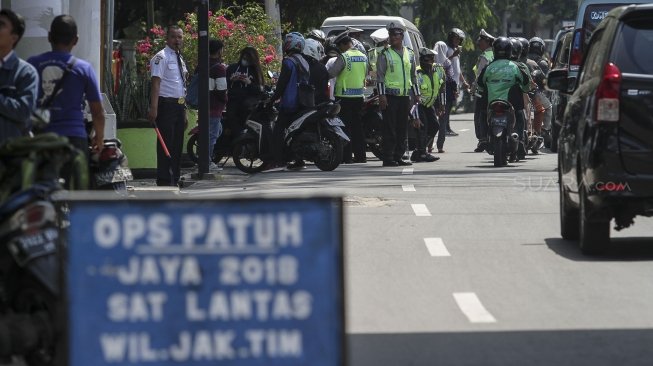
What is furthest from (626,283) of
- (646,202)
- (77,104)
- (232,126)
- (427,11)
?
(427,11)

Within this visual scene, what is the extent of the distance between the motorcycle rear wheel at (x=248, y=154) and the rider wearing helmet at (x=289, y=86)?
218mm

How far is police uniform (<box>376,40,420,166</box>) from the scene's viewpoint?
21.9m

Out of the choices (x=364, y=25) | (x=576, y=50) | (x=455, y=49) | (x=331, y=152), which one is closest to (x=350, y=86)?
(x=331, y=152)

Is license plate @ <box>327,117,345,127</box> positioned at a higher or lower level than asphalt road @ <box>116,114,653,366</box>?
higher

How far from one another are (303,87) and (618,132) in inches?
381

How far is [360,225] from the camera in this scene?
14.3 metres

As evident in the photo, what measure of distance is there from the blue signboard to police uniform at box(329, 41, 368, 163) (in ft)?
55.8

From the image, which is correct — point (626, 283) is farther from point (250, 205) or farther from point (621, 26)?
point (250, 205)

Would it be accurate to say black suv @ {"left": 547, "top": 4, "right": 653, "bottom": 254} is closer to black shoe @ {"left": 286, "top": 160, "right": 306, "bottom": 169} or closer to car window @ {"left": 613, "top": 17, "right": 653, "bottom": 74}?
car window @ {"left": 613, "top": 17, "right": 653, "bottom": 74}

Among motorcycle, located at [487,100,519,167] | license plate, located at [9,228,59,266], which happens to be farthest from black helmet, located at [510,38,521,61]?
license plate, located at [9,228,59,266]

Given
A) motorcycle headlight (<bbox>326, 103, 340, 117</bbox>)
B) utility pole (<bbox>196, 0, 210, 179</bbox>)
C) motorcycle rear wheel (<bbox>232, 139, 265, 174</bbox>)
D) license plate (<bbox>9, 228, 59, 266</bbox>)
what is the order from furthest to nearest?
motorcycle rear wheel (<bbox>232, 139, 265, 174</bbox>) → motorcycle headlight (<bbox>326, 103, 340, 117</bbox>) → utility pole (<bbox>196, 0, 210, 179</bbox>) → license plate (<bbox>9, 228, 59, 266</bbox>)

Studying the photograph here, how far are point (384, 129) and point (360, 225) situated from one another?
25.9 ft

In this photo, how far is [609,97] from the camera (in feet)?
37.7

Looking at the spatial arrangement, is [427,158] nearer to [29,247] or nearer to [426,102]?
[426,102]
